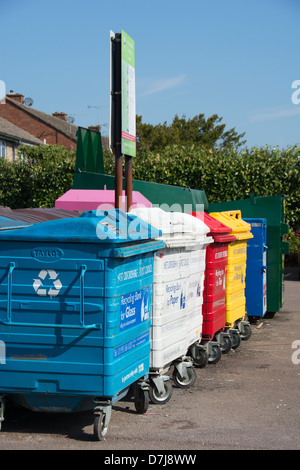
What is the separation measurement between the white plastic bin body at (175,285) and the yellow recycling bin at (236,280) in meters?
1.35

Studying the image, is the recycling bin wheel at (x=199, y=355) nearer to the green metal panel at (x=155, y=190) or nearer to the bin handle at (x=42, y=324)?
the bin handle at (x=42, y=324)

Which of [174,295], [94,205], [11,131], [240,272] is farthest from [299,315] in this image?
[11,131]

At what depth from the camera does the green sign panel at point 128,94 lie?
769cm

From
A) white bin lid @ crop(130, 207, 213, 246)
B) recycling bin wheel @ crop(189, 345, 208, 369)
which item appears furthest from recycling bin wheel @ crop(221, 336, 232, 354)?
white bin lid @ crop(130, 207, 213, 246)

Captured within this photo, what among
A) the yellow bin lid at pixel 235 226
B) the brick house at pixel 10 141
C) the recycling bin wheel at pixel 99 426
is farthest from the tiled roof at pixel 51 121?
the recycling bin wheel at pixel 99 426

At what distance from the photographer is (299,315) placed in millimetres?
12273

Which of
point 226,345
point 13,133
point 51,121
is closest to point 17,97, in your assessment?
point 51,121

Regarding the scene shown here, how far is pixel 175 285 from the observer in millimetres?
6254

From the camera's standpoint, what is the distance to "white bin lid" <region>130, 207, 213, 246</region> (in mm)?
6031

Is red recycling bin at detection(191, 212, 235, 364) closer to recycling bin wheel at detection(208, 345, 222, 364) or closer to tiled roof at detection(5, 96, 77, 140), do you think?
recycling bin wheel at detection(208, 345, 222, 364)

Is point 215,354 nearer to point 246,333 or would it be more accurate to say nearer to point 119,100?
point 246,333

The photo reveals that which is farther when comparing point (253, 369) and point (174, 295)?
point (253, 369)

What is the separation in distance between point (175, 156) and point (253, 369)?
13466mm

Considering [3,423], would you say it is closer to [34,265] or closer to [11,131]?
[34,265]
